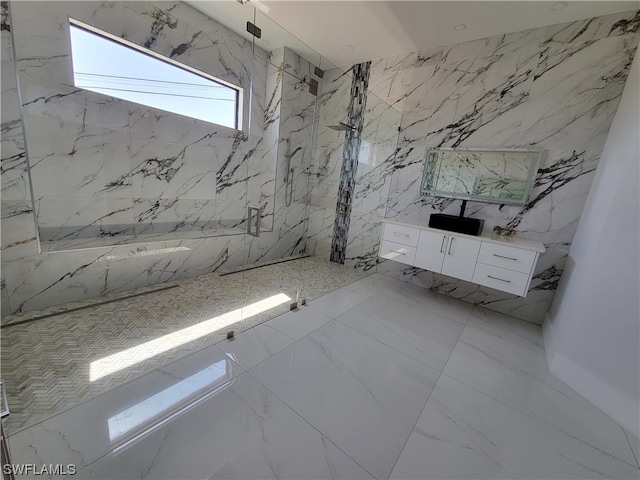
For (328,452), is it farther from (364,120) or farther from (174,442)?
(364,120)

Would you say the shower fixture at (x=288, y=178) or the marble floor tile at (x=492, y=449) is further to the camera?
the shower fixture at (x=288, y=178)

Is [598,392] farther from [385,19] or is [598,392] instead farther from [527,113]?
[385,19]

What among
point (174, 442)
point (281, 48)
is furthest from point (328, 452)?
point (281, 48)

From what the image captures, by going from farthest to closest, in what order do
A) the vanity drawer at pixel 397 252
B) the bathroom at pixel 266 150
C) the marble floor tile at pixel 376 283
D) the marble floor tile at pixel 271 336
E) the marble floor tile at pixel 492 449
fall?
the marble floor tile at pixel 376 283
the vanity drawer at pixel 397 252
the bathroom at pixel 266 150
the marble floor tile at pixel 271 336
the marble floor tile at pixel 492 449

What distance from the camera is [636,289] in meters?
1.44

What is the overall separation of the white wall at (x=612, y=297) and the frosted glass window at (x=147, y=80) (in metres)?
3.51

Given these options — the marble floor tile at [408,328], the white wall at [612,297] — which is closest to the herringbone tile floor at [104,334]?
the marble floor tile at [408,328]

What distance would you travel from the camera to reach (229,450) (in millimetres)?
1110

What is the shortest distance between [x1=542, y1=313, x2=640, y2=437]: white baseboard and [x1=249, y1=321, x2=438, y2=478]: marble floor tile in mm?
916

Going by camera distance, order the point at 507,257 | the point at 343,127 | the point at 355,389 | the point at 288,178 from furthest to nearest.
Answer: the point at 288,178
the point at 343,127
the point at 507,257
the point at 355,389

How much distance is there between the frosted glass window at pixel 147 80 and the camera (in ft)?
7.08

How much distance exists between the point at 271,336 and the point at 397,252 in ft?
5.35

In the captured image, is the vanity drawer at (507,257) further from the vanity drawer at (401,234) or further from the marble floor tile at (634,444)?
the marble floor tile at (634,444)

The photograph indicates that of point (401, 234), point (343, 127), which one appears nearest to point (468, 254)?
point (401, 234)
